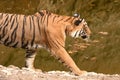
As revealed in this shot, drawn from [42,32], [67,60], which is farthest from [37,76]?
[42,32]

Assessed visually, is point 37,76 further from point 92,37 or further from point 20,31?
point 92,37

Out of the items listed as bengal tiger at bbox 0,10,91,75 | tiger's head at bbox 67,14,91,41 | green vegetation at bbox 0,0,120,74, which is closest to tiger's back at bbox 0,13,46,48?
bengal tiger at bbox 0,10,91,75

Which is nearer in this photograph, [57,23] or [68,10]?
[57,23]

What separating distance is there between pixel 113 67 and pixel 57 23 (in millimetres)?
1151

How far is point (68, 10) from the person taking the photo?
8.14m

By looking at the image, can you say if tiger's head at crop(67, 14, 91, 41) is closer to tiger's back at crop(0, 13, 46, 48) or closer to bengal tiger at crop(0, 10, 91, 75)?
bengal tiger at crop(0, 10, 91, 75)

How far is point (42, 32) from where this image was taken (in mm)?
6418

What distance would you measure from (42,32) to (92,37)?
1.30 m

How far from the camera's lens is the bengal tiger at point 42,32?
20.7 feet

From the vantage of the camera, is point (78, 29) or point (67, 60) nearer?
point (67, 60)

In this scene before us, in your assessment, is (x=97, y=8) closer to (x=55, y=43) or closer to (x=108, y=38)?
(x=108, y=38)

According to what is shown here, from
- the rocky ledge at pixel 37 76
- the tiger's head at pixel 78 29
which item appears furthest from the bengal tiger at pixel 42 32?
Result: the rocky ledge at pixel 37 76

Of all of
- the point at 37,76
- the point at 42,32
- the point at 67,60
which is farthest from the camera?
the point at 42,32

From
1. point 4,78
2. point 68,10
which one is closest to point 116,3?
point 68,10
